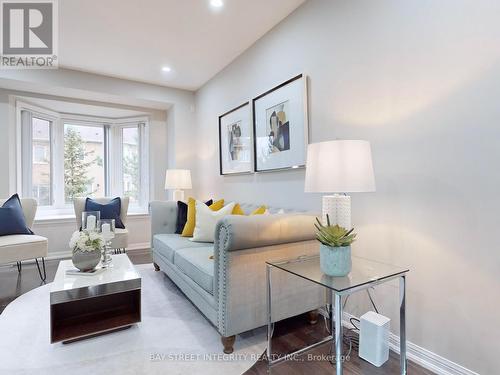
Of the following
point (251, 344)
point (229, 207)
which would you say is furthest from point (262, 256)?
point (229, 207)

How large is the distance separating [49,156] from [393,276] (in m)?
5.06

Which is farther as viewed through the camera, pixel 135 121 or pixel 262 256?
pixel 135 121

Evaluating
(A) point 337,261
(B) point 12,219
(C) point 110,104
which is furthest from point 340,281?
(C) point 110,104

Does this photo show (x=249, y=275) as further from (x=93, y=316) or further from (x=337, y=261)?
(x=93, y=316)

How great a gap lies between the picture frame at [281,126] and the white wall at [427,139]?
6.1 inches

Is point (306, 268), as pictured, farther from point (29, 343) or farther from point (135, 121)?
point (135, 121)

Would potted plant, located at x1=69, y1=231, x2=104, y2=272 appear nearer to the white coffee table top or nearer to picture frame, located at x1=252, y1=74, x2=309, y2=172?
the white coffee table top

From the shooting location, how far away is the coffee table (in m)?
1.77

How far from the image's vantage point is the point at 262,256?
1.77 meters

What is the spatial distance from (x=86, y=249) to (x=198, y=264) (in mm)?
826

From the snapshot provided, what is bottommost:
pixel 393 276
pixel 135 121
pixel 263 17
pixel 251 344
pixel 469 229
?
pixel 251 344

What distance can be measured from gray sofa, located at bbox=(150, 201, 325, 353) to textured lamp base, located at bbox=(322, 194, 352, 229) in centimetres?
26

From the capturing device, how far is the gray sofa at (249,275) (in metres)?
1.65

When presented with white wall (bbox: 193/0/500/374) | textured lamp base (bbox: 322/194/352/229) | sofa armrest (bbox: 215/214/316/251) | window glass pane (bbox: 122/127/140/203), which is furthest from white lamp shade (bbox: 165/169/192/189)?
textured lamp base (bbox: 322/194/352/229)
